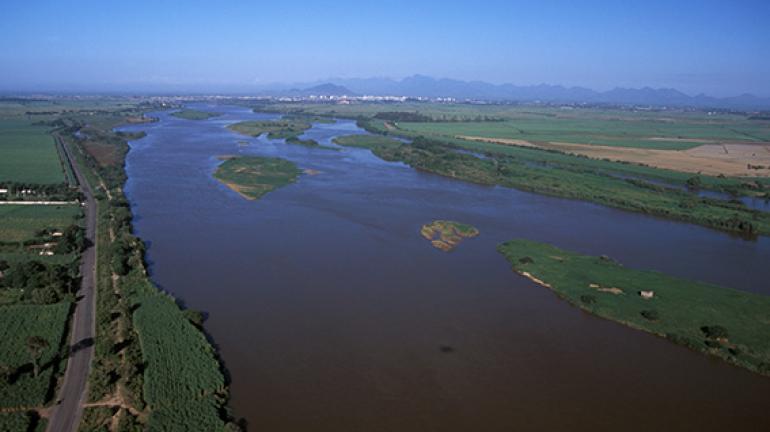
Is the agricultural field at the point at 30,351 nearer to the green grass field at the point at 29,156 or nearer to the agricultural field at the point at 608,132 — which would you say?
the green grass field at the point at 29,156

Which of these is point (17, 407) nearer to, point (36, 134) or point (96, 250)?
point (96, 250)

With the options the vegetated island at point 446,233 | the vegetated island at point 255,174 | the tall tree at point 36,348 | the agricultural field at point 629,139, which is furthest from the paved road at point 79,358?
the agricultural field at point 629,139

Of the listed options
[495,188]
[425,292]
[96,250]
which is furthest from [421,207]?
[96,250]

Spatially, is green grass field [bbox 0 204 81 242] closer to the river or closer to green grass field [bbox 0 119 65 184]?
the river

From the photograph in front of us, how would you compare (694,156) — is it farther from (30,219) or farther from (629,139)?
(30,219)

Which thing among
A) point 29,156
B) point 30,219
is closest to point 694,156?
point 30,219

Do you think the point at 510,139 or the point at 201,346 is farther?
the point at 510,139

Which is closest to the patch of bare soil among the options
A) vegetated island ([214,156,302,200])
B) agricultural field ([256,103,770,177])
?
agricultural field ([256,103,770,177])
